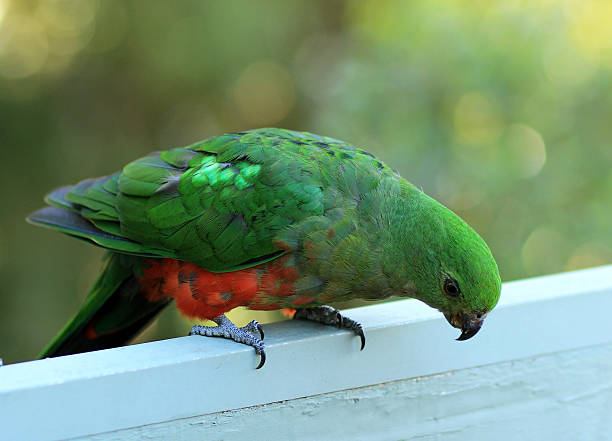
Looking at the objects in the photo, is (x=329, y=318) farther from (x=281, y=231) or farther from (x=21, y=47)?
(x=21, y=47)

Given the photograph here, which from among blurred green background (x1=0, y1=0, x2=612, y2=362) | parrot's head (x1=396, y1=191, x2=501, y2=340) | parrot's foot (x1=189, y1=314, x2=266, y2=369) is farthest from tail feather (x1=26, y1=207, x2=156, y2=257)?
blurred green background (x1=0, y1=0, x2=612, y2=362)

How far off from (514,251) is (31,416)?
9.83ft

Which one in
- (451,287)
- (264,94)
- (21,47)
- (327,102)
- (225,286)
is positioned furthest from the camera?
(264,94)

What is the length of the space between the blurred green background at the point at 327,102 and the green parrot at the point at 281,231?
5.36 ft

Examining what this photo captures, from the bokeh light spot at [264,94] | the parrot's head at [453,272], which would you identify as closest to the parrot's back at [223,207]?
the parrot's head at [453,272]

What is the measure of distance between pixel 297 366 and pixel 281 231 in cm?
49

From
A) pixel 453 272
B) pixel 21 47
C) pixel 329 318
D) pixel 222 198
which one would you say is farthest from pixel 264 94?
pixel 453 272

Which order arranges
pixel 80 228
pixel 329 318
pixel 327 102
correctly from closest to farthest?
pixel 329 318
pixel 80 228
pixel 327 102

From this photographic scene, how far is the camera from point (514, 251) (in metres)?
3.71

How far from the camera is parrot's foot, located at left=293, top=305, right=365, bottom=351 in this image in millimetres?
1776

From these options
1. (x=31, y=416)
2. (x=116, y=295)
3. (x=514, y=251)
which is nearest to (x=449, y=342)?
(x=31, y=416)

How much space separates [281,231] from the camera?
1994 millimetres

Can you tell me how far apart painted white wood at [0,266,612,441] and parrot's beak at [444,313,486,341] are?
0.14ft

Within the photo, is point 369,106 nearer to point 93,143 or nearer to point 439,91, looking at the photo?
point 439,91
